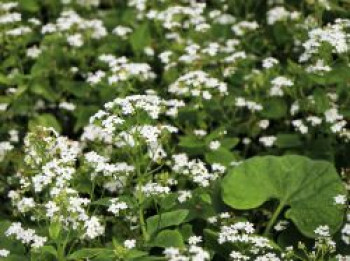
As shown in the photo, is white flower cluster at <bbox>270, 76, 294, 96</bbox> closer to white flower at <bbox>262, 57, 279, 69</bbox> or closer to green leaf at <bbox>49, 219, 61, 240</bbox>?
white flower at <bbox>262, 57, 279, 69</bbox>

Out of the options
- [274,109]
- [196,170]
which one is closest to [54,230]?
[196,170]

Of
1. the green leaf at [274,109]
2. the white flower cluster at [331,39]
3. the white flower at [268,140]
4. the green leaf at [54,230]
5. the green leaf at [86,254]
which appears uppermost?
the white flower cluster at [331,39]

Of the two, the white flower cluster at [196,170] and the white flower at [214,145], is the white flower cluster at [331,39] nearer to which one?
the white flower at [214,145]

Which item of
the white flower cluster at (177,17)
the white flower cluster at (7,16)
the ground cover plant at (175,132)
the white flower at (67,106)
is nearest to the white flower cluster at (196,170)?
the ground cover plant at (175,132)

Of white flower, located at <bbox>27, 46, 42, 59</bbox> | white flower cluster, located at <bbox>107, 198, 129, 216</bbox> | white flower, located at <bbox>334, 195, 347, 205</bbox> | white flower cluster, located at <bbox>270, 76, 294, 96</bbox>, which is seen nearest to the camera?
white flower cluster, located at <bbox>107, 198, 129, 216</bbox>

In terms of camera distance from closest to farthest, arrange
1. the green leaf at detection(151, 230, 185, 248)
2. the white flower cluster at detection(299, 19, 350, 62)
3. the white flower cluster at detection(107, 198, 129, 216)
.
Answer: the green leaf at detection(151, 230, 185, 248) < the white flower cluster at detection(107, 198, 129, 216) < the white flower cluster at detection(299, 19, 350, 62)

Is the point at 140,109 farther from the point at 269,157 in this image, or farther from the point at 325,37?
the point at 325,37

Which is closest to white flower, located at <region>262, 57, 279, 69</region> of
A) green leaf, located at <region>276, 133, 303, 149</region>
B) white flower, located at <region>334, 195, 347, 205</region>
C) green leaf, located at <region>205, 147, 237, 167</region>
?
green leaf, located at <region>276, 133, 303, 149</region>
